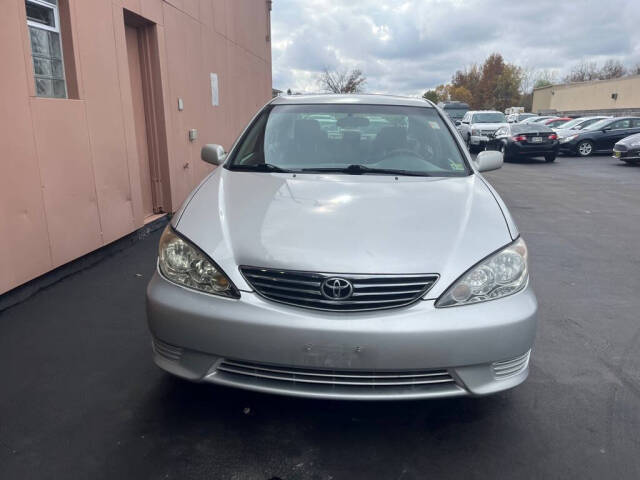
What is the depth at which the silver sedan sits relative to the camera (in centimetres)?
219

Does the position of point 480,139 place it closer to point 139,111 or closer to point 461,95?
point 139,111

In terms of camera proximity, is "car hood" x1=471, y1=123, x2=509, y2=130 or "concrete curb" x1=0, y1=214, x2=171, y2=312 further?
"car hood" x1=471, y1=123, x2=509, y2=130

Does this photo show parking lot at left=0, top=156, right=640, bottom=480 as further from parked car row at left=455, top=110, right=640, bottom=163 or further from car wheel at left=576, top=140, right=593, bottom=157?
car wheel at left=576, top=140, right=593, bottom=157

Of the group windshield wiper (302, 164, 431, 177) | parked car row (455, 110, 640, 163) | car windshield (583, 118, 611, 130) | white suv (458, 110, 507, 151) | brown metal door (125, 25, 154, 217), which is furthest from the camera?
white suv (458, 110, 507, 151)

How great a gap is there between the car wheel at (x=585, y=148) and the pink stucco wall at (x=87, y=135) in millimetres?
16637

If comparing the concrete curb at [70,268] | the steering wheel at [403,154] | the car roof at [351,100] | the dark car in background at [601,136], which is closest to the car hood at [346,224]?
the steering wheel at [403,154]

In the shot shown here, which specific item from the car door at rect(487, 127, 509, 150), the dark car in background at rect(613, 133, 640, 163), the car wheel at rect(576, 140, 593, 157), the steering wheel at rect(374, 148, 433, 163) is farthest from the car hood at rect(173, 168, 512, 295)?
the car wheel at rect(576, 140, 593, 157)

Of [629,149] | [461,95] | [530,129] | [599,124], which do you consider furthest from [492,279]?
[461,95]

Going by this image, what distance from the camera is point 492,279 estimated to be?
2.36 metres

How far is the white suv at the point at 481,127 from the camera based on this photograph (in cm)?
2080

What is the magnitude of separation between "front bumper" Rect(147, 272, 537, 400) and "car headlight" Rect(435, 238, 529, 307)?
0.04 meters

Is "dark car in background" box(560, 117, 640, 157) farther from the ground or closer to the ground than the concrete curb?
farther from the ground

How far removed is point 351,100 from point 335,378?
2479 millimetres

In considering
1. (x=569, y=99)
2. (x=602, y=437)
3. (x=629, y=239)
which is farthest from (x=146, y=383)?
(x=569, y=99)
